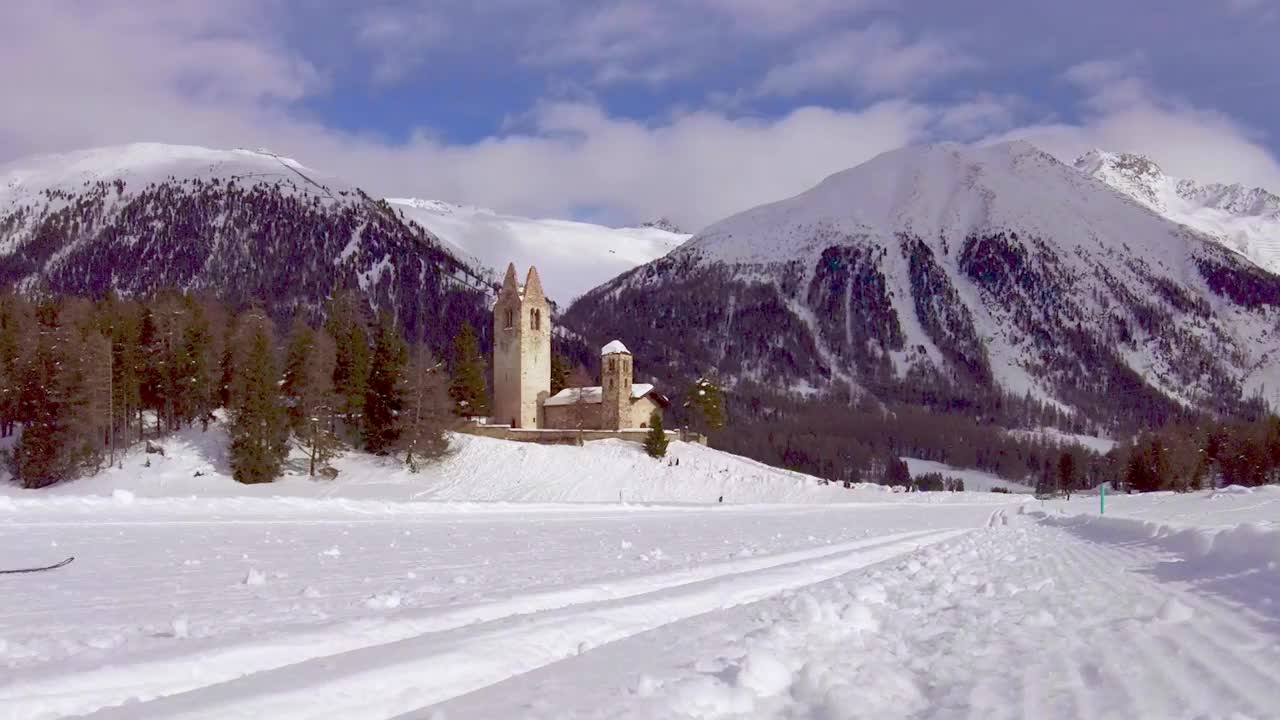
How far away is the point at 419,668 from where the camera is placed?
4.50 meters

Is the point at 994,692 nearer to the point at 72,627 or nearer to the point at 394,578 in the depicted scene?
the point at 72,627

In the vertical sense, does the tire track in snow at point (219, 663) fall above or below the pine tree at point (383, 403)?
below

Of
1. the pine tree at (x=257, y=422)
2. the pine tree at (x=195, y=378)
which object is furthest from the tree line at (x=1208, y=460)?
the pine tree at (x=195, y=378)

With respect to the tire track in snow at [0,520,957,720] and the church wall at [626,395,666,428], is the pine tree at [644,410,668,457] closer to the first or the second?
the church wall at [626,395,666,428]

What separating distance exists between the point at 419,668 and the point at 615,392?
66.0 m

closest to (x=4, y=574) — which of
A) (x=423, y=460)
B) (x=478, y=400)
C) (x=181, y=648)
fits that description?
(x=181, y=648)

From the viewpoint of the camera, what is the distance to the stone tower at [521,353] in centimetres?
7212

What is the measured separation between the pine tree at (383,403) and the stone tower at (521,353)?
697 inches

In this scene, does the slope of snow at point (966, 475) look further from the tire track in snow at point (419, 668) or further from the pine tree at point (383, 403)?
the tire track in snow at point (419, 668)

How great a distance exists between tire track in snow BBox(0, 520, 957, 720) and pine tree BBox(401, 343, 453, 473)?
46.4 meters

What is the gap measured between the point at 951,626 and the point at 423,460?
50.1m

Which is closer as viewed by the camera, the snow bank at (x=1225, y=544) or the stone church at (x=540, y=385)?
the snow bank at (x=1225, y=544)

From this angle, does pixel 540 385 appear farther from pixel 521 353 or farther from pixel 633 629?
pixel 633 629

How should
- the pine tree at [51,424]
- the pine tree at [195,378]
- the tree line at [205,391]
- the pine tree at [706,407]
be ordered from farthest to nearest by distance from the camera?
the pine tree at [706,407] → the pine tree at [195,378] → the tree line at [205,391] → the pine tree at [51,424]
